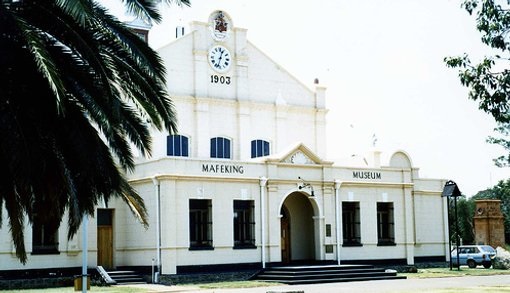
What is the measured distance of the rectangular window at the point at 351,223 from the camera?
136 ft

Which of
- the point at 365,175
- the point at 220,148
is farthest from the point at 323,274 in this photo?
the point at 220,148

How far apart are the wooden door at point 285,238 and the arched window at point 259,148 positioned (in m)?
4.37

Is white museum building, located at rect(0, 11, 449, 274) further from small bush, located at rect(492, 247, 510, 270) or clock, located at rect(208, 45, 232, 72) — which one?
small bush, located at rect(492, 247, 510, 270)

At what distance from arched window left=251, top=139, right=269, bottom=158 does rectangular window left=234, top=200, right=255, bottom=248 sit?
671 cm

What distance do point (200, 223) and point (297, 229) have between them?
7.18 meters

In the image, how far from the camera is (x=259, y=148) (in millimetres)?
44562

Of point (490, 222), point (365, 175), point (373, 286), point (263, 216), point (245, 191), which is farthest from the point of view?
point (490, 222)

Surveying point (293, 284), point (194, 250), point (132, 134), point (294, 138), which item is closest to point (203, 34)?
point (294, 138)

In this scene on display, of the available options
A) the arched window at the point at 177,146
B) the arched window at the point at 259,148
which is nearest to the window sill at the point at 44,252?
the arched window at the point at 177,146

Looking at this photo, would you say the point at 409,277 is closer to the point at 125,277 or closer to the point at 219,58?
the point at 125,277

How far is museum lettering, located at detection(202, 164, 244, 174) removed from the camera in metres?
36.5

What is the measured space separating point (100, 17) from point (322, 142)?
104 ft

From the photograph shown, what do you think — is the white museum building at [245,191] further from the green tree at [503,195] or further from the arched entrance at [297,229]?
the green tree at [503,195]

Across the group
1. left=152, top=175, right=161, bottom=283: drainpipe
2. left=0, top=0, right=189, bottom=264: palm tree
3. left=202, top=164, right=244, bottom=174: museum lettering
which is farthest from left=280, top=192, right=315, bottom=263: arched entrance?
left=0, top=0, right=189, bottom=264: palm tree
